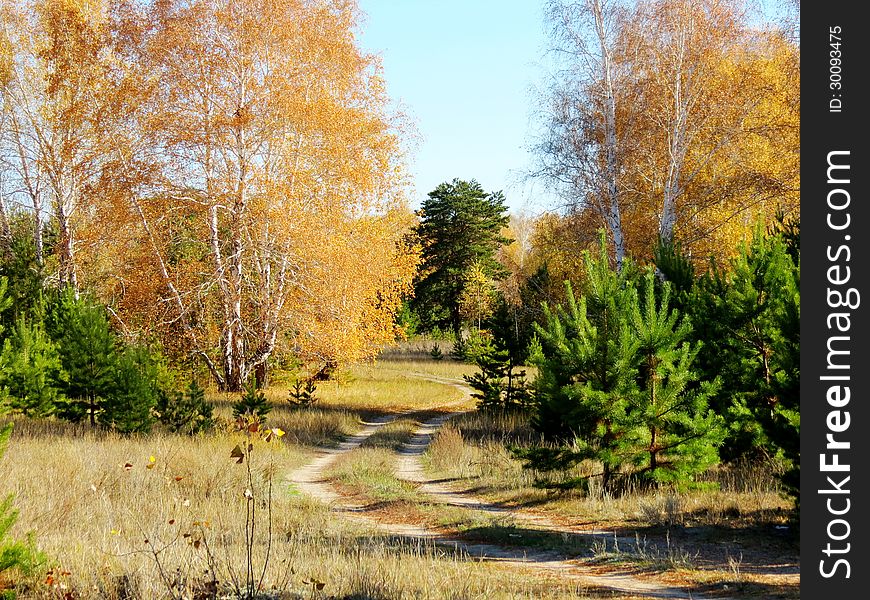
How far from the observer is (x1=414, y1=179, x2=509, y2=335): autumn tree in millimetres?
51531

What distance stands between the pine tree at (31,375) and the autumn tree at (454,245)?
3457cm

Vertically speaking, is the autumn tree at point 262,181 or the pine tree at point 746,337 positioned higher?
the autumn tree at point 262,181

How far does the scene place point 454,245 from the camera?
51.8 metres

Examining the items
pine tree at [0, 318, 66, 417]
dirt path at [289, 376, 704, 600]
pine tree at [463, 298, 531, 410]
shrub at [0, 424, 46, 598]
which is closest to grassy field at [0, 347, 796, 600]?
dirt path at [289, 376, 704, 600]

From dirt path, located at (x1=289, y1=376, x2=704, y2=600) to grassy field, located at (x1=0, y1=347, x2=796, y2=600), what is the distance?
0.26 meters

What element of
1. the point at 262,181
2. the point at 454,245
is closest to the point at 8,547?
the point at 262,181

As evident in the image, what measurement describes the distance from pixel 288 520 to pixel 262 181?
13.4 m

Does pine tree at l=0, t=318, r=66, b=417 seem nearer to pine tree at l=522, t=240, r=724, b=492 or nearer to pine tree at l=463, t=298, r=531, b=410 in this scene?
pine tree at l=463, t=298, r=531, b=410

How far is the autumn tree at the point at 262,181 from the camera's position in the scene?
20.7 m

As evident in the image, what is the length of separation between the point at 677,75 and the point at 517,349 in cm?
843

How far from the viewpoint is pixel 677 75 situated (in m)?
19.0

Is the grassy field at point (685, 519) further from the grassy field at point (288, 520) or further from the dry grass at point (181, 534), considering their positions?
the dry grass at point (181, 534)

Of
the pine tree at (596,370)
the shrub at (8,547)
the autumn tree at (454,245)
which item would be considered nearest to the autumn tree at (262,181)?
the pine tree at (596,370)

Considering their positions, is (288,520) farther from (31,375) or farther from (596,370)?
(31,375)
